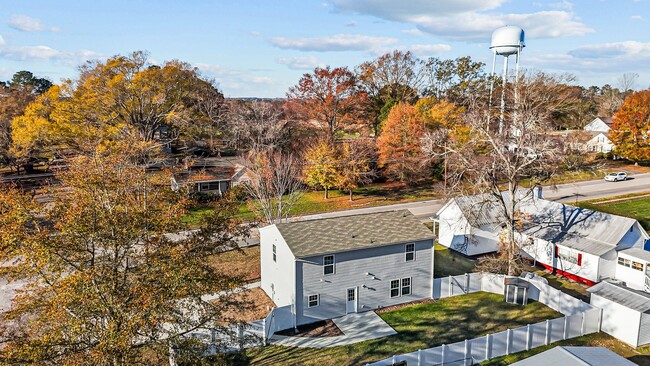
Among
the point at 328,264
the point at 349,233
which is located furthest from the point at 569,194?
the point at 328,264

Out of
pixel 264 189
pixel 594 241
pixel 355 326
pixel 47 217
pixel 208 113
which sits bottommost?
pixel 355 326

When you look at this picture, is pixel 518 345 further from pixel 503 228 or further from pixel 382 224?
pixel 503 228

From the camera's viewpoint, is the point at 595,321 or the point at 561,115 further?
the point at 561,115

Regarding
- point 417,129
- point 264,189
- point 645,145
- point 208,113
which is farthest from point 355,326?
point 645,145

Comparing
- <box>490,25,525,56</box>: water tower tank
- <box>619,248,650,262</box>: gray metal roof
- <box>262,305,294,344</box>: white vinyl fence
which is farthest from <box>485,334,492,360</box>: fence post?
<box>490,25,525,56</box>: water tower tank

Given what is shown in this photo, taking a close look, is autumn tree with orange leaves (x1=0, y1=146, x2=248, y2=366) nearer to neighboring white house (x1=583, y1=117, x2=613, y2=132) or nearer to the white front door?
the white front door

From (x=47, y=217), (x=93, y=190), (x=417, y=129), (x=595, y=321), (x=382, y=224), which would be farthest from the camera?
(x=417, y=129)
